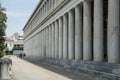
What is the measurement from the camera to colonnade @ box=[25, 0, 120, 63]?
2117 cm

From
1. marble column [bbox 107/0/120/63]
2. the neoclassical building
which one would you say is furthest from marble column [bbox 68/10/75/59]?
marble column [bbox 107/0/120/63]

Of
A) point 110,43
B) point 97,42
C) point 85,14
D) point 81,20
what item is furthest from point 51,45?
point 110,43

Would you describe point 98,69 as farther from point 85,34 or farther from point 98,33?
point 85,34

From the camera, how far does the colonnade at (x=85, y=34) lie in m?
21.2

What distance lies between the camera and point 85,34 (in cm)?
2811

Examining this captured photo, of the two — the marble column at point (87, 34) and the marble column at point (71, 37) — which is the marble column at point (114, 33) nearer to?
the marble column at point (87, 34)

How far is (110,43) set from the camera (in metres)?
21.4

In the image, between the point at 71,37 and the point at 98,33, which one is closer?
the point at 98,33

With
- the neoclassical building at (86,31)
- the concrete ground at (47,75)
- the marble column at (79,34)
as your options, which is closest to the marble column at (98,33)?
the neoclassical building at (86,31)

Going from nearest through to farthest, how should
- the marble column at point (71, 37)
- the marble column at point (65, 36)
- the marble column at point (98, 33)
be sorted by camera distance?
the marble column at point (98, 33) → the marble column at point (71, 37) → the marble column at point (65, 36)

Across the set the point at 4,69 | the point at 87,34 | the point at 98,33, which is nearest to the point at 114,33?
the point at 98,33

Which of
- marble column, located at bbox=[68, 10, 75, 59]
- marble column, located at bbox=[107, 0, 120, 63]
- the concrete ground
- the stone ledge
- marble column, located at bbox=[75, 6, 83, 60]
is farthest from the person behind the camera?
marble column, located at bbox=[68, 10, 75, 59]

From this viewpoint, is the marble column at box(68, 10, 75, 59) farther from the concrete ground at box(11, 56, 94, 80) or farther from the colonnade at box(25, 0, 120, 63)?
the concrete ground at box(11, 56, 94, 80)

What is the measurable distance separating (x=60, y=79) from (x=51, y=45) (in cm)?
2983
